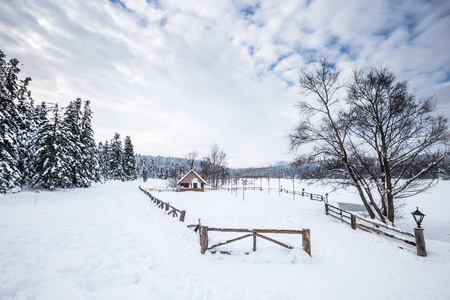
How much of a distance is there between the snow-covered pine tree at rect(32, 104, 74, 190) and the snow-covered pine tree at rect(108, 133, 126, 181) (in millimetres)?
28192

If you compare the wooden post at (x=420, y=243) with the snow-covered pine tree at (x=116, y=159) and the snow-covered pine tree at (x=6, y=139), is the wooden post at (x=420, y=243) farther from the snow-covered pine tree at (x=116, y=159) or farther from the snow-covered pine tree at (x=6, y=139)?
the snow-covered pine tree at (x=116, y=159)

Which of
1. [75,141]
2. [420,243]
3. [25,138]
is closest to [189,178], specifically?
[75,141]

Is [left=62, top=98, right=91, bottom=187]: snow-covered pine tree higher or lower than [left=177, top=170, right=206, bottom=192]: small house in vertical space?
higher

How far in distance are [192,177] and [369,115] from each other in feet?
109

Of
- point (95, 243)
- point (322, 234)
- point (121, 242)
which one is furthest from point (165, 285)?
point (322, 234)

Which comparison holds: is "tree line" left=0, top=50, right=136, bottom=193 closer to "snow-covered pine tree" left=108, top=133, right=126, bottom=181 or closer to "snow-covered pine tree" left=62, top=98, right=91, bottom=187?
"snow-covered pine tree" left=62, top=98, right=91, bottom=187

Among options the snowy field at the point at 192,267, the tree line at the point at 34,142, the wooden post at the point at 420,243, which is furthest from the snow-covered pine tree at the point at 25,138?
the wooden post at the point at 420,243

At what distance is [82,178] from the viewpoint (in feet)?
91.1

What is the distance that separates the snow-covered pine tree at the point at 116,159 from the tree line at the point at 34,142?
20599 mm

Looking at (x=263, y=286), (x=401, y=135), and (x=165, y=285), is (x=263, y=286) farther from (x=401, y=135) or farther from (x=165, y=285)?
(x=401, y=135)

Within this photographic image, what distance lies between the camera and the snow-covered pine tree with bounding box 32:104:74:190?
20.8 meters

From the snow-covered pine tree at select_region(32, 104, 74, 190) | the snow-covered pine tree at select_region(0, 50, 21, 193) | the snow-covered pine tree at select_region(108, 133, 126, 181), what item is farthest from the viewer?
the snow-covered pine tree at select_region(108, 133, 126, 181)

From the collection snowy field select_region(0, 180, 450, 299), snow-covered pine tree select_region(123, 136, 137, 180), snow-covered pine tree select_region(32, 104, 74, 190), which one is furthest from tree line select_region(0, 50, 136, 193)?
snow-covered pine tree select_region(123, 136, 137, 180)

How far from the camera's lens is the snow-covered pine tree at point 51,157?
68.2 ft
